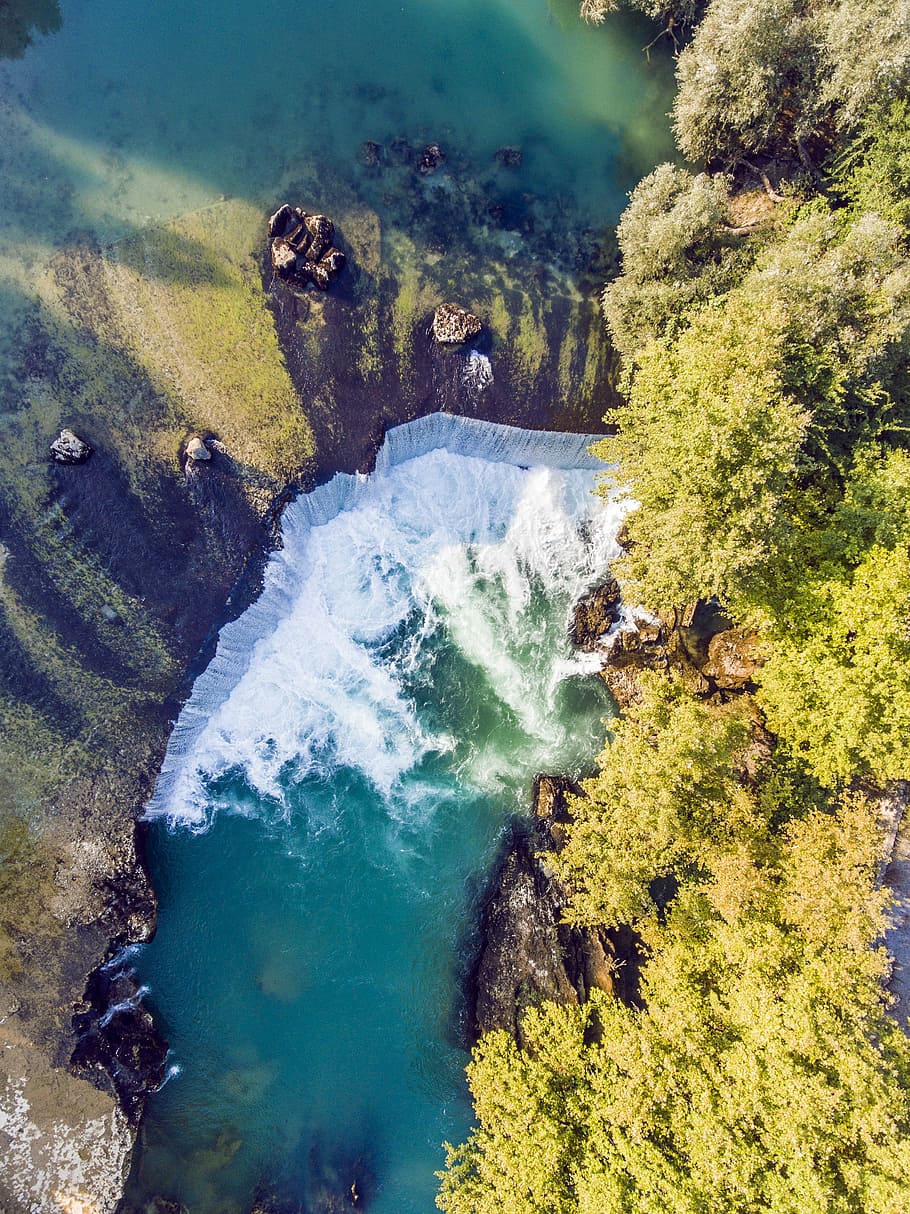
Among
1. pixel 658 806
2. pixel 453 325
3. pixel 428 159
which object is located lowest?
pixel 658 806

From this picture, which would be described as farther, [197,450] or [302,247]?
[302,247]

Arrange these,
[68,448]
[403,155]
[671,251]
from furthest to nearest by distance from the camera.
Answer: [403,155] → [68,448] → [671,251]

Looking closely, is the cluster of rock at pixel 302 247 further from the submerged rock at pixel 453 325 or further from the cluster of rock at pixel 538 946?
the cluster of rock at pixel 538 946

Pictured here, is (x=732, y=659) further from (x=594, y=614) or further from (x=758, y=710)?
(x=594, y=614)

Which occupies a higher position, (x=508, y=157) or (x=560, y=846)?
(x=508, y=157)

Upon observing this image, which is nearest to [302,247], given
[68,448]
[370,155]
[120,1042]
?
[370,155]

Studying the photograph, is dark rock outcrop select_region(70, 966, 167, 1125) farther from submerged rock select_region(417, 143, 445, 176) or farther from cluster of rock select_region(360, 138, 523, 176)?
submerged rock select_region(417, 143, 445, 176)

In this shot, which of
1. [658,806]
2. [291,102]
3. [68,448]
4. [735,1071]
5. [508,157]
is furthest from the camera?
[508,157]
